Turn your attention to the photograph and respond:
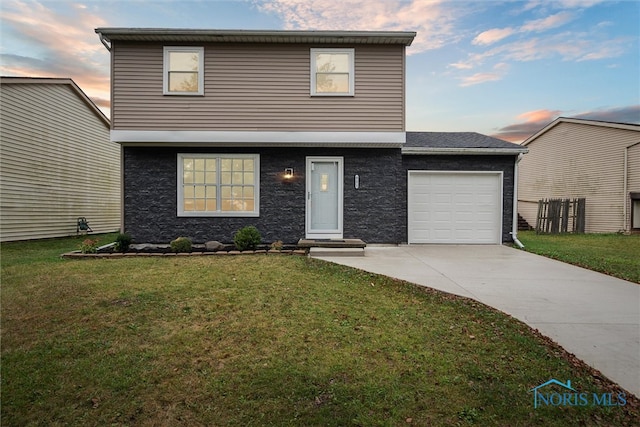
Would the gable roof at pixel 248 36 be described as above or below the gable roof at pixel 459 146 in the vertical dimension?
above

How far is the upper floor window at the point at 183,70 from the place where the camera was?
8.94 m

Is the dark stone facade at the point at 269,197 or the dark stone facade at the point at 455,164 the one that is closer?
the dark stone facade at the point at 269,197

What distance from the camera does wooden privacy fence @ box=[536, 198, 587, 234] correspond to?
609 inches

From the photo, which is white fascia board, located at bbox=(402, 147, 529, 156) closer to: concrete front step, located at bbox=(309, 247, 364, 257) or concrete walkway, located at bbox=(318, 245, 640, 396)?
concrete walkway, located at bbox=(318, 245, 640, 396)

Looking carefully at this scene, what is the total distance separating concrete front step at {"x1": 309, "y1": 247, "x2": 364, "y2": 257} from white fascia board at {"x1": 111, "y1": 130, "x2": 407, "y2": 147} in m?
2.86

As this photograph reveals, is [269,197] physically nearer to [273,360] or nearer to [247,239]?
[247,239]

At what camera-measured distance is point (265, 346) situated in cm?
327

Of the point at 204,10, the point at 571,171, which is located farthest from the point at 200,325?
the point at 571,171

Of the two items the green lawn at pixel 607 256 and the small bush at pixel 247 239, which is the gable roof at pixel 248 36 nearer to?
the small bush at pixel 247 239

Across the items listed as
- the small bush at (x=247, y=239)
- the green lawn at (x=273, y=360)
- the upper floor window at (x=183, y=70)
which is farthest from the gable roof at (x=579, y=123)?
the upper floor window at (x=183, y=70)

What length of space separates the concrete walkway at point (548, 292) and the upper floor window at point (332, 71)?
4.42 metres

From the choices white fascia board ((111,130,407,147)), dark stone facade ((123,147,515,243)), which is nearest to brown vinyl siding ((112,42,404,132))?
white fascia board ((111,130,407,147))

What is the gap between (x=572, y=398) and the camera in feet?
8.34

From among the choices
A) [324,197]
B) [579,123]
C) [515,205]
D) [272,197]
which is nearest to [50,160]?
[272,197]
